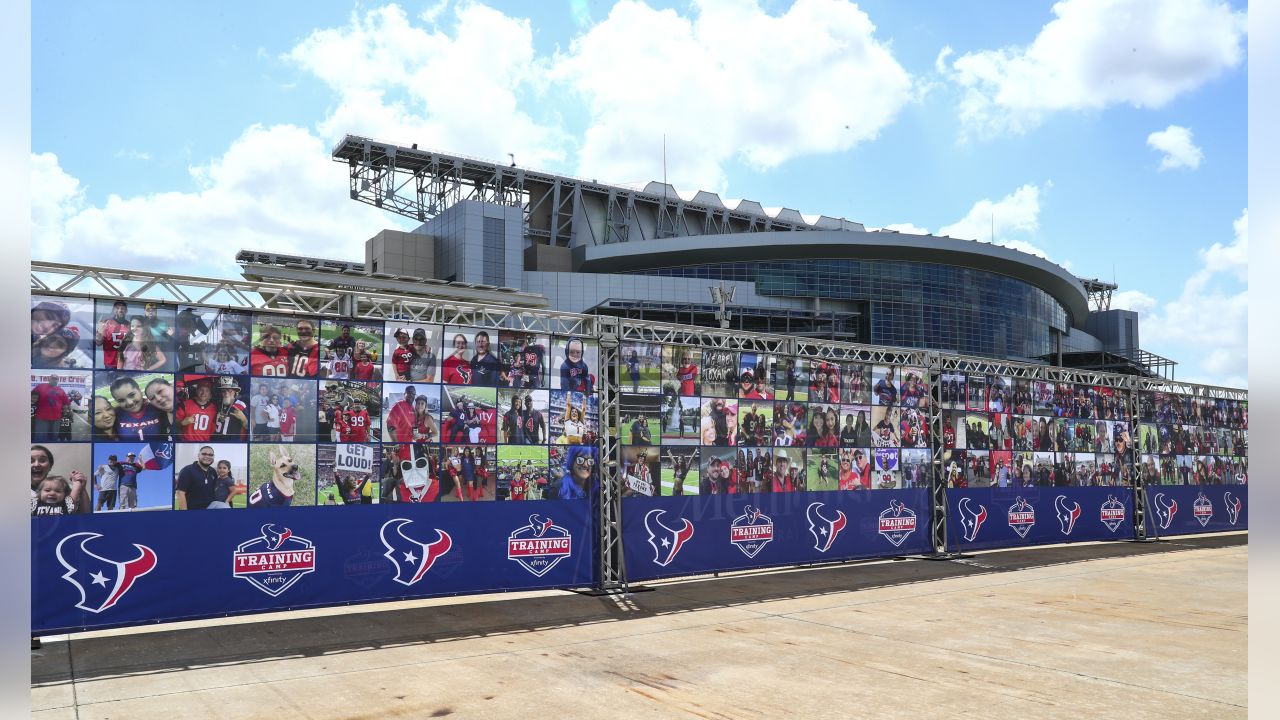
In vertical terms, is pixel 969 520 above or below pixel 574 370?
below

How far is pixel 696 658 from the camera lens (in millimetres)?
10930

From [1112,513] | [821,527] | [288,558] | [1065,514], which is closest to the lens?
[288,558]

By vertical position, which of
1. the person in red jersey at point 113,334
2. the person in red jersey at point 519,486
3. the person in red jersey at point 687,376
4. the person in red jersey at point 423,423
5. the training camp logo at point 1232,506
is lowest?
the training camp logo at point 1232,506

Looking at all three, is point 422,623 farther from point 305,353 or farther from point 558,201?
point 558,201

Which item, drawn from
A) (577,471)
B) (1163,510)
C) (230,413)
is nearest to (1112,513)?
(1163,510)

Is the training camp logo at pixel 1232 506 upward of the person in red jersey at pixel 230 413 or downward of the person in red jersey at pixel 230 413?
downward

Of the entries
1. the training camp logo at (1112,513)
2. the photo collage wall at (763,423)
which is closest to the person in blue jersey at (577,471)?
the photo collage wall at (763,423)

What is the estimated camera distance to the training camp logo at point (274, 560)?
12.5 m

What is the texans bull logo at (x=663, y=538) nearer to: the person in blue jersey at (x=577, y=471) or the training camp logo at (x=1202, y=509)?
the person in blue jersey at (x=577, y=471)

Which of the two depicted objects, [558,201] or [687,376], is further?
[558,201]

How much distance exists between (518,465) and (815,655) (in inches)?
242

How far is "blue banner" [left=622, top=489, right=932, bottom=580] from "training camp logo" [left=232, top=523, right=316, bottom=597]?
574 cm

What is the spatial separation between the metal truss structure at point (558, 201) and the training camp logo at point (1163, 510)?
53.3m

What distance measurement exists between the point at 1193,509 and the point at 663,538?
21.1 m
